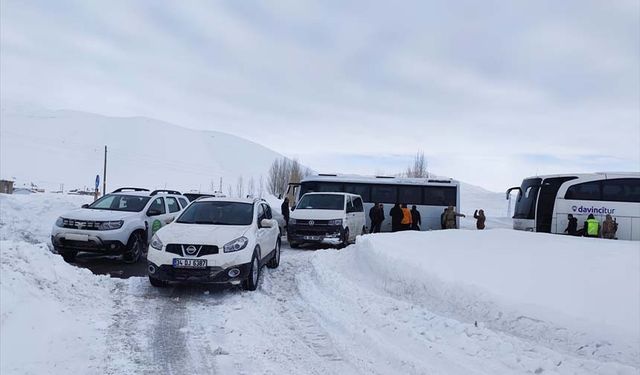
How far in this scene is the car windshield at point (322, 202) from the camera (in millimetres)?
16703

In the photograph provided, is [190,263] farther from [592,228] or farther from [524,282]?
[592,228]

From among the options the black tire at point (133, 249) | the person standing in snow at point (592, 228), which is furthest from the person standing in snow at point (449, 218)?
the black tire at point (133, 249)

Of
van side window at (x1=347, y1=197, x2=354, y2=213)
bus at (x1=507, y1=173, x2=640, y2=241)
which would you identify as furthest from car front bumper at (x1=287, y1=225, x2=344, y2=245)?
bus at (x1=507, y1=173, x2=640, y2=241)

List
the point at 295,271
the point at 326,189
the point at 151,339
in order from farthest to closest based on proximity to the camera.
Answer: the point at 326,189 < the point at 295,271 < the point at 151,339

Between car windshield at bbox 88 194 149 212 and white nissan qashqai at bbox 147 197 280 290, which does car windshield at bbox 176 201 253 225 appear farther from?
car windshield at bbox 88 194 149 212

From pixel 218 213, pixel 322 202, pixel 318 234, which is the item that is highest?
pixel 322 202

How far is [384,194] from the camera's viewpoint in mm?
22297

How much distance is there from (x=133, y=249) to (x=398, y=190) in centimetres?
1382

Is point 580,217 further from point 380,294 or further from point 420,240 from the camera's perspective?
point 380,294

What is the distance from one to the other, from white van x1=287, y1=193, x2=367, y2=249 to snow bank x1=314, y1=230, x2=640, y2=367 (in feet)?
15.8

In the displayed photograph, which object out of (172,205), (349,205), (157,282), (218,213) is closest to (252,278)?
(157,282)

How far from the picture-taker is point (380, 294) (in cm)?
782

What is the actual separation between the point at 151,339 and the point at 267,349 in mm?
1423

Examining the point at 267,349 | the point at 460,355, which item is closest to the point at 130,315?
the point at 267,349
